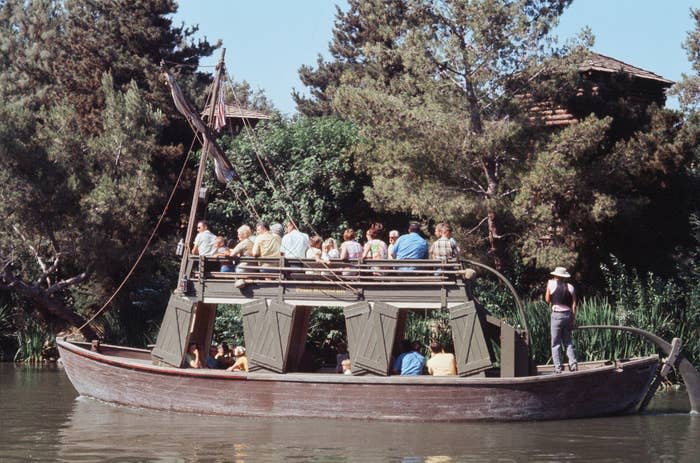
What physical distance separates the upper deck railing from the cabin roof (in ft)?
39.1

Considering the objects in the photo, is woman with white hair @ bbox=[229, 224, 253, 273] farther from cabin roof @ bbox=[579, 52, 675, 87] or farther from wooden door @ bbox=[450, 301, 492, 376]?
cabin roof @ bbox=[579, 52, 675, 87]

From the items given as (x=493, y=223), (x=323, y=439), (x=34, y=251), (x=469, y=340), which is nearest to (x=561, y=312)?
(x=469, y=340)

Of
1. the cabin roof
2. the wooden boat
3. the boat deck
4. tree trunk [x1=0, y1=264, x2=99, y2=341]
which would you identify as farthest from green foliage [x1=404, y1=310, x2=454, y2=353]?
tree trunk [x1=0, y1=264, x2=99, y2=341]

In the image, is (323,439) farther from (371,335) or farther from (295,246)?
(295,246)

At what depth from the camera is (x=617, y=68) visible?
96.0ft

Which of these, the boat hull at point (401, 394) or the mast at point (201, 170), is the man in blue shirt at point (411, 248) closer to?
the boat hull at point (401, 394)

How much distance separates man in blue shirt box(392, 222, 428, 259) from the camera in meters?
18.0

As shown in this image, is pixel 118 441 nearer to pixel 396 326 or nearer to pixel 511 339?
pixel 396 326

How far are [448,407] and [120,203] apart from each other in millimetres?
14087

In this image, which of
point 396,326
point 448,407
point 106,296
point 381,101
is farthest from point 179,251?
point 106,296

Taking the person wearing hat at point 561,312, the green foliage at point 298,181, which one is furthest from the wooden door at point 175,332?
the green foliage at point 298,181

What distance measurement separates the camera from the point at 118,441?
1544 cm

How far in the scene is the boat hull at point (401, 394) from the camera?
17.0 metres

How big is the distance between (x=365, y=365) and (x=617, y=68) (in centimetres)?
1486
